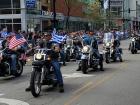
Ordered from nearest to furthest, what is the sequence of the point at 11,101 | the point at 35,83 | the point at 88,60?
1. the point at 11,101
2. the point at 35,83
3. the point at 88,60

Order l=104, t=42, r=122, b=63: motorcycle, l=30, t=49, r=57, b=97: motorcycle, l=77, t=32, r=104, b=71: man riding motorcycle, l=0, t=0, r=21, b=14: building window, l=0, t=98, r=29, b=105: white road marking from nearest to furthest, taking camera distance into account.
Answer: l=0, t=98, r=29, b=105: white road marking < l=30, t=49, r=57, b=97: motorcycle < l=77, t=32, r=104, b=71: man riding motorcycle < l=104, t=42, r=122, b=63: motorcycle < l=0, t=0, r=21, b=14: building window

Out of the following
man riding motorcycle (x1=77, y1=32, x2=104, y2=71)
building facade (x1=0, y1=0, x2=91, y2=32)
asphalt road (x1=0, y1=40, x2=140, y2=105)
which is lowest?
asphalt road (x1=0, y1=40, x2=140, y2=105)

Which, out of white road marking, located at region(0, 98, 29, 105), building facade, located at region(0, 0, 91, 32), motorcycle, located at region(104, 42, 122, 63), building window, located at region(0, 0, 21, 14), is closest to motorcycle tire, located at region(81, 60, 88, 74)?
motorcycle, located at region(104, 42, 122, 63)

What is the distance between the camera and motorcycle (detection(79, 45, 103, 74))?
1822 centimetres

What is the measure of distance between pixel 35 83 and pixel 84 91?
5.22 feet

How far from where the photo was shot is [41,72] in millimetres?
13000

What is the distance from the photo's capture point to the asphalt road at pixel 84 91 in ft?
38.7

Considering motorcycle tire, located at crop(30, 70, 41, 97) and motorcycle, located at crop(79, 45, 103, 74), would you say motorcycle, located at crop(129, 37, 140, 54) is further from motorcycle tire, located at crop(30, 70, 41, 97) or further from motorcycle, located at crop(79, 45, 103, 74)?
motorcycle tire, located at crop(30, 70, 41, 97)

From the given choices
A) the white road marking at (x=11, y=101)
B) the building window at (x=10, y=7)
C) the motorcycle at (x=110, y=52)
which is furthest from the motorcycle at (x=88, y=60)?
the building window at (x=10, y=7)

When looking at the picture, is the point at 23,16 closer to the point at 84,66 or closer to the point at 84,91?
the point at 84,66

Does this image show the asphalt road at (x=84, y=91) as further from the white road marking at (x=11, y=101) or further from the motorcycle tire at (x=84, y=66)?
the motorcycle tire at (x=84, y=66)

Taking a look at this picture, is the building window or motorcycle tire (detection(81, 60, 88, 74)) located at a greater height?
the building window

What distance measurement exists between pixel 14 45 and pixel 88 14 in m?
70.1

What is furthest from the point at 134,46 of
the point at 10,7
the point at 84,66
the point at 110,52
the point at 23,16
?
the point at 10,7
